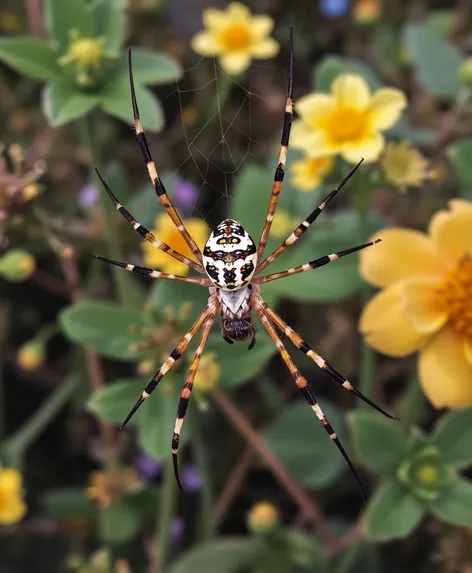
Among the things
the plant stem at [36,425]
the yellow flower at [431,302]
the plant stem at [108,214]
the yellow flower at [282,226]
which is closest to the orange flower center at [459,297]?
the yellow flower at [431,302]

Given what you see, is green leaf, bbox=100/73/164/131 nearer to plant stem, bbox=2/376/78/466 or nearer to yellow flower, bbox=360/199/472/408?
yellow flower, bbox=360/199/472/408

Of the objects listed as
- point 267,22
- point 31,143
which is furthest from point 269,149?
point 31,143

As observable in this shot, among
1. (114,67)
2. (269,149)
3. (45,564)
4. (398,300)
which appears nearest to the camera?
(398,300)

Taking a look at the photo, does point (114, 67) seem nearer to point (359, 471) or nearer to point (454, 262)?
point (454, 262)

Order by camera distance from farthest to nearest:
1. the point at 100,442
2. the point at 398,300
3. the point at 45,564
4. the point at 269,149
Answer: the point at 269,149 → the point at 45,564 → the point at 100,442 → the point at 398,300

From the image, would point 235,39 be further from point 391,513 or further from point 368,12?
point 391,513

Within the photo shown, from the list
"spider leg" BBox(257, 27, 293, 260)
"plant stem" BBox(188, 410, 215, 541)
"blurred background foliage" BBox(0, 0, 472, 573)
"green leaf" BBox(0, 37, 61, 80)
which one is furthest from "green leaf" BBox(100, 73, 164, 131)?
"plant stem" BBox(188, 410, 215, 541)

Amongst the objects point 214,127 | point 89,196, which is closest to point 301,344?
point 89,196

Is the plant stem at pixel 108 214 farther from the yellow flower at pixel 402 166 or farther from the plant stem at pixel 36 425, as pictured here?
the yellow flower at pixel 402 166
